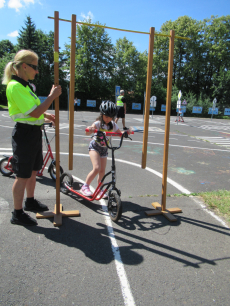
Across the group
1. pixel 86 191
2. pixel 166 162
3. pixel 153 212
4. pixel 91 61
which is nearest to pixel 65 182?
pixel 86 191

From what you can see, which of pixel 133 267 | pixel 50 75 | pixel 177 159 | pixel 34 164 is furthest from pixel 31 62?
pixel 50 75

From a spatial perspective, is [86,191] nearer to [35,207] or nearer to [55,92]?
[35,207]

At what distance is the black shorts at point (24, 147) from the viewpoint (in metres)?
3.00

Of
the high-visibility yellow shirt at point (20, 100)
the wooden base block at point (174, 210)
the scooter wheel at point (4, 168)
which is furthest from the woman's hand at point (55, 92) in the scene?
the scooter wheel at point (4, 168)

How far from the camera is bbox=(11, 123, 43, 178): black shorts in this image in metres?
3.00

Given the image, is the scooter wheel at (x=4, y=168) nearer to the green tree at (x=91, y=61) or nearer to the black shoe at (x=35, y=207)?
the black shoe at (x=35, y=207)

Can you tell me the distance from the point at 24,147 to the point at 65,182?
1515 millimetres

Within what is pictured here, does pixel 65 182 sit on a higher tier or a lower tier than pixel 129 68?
lower

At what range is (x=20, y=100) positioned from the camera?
9.25 ft

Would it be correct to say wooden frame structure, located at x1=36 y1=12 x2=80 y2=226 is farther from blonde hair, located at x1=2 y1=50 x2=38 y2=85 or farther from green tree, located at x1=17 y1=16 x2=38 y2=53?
green tree, located at x1=17 y1=16 x2=38 y2=53

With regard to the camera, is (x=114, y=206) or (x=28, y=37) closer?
(x=114, y=206)

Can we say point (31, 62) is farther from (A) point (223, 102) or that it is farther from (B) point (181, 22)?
(B) point (181, 22)

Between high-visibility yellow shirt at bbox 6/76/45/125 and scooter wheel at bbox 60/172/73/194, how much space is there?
1.56 metres

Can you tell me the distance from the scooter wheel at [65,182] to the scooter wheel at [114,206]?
40.9 inches
